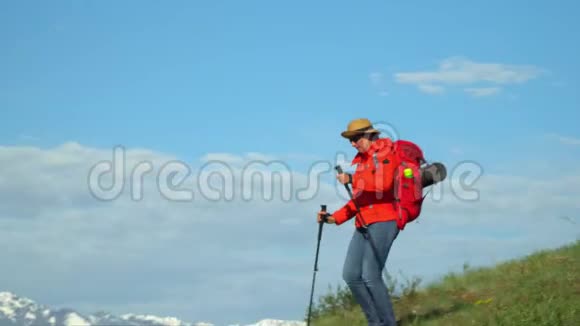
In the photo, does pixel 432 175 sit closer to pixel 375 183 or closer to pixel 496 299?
pixel 375 183

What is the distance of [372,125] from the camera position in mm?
10133

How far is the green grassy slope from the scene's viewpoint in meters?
11.5

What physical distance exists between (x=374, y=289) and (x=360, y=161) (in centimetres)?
152

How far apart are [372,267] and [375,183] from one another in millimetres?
1044

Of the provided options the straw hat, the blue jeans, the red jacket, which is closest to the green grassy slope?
the blue jeans

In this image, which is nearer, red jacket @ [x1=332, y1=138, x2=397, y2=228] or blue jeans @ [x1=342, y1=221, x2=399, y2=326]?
red jacket @ [x1=332, y1=138, x2=397, y2=228]

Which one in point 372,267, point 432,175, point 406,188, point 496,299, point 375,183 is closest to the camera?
point 375,183

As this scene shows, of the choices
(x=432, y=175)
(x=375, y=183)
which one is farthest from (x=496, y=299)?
(x=375, y=183)

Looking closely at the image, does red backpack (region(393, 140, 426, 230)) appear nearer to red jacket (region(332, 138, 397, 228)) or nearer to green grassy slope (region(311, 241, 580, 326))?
red jacket (region(332, 138, 397, 228))

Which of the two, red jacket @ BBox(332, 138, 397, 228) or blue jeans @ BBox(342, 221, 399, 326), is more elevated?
red jacket @ BBox(332, 138, 397, 228)

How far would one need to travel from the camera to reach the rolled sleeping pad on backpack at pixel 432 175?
10.3 m

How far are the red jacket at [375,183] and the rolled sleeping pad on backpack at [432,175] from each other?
1.99 feet

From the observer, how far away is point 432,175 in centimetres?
1030

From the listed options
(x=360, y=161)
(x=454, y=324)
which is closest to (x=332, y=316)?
(x=454, y=324)
